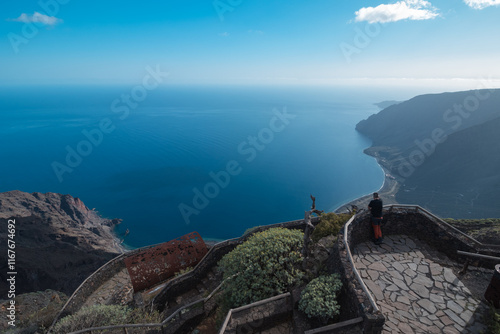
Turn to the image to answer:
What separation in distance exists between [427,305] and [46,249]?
49232 mm

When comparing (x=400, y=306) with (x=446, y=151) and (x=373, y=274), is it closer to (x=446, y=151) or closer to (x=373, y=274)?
(x=373, y=274)

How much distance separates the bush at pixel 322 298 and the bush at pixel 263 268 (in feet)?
3.13

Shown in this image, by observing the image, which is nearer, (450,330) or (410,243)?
(450,330)

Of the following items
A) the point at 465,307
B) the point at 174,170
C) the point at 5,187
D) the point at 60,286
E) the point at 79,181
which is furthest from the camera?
the point at 174,170

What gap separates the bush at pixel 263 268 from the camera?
798 centimetres

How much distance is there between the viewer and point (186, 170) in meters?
97.9

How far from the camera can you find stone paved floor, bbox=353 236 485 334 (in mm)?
5984

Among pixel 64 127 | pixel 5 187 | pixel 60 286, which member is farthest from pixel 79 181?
pixel 64 127

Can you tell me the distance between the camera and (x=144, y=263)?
13953mm

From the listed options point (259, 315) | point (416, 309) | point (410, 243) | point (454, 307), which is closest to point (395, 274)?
point (416, 309)

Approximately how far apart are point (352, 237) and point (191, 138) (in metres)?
135

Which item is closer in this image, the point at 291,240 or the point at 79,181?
the point at 291,240

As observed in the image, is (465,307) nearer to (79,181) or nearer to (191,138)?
(79,181)

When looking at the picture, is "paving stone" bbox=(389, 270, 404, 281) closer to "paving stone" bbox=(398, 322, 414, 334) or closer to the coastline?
"paving stone" bbox=(398, 322, 414, 334)
